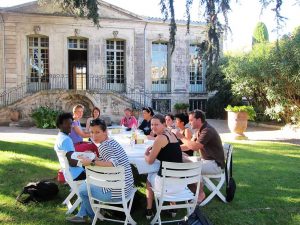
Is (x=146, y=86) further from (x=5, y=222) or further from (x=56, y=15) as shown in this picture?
(x=5, y=222)

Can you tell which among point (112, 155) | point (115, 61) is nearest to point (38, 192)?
point (112, 155)

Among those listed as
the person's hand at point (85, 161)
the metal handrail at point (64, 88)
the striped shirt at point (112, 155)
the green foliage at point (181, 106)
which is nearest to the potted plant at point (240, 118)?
the metal handrail at point (64, 88)

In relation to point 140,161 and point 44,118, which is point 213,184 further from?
point 44,118

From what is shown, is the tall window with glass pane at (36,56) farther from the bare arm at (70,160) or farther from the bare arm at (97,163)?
the bare arm at (97,163)

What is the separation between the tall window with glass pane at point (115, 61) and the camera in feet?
68.3

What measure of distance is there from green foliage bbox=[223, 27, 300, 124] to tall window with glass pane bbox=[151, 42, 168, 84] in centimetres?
572

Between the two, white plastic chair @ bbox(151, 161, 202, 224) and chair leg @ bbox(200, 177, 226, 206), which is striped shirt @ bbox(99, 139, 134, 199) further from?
chair leg @ bbox(200, 177, 226, 206)

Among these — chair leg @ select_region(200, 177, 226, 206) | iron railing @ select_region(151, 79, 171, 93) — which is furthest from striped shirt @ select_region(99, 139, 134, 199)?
iron railing @ select_region(151, 79, 171, 93)

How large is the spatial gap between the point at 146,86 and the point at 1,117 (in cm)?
805

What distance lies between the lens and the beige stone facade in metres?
18.8

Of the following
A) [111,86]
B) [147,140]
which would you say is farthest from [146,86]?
[147,140]

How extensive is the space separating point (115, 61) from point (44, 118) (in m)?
6.07

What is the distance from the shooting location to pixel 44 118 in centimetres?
1652

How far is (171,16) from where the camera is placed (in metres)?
5.64
